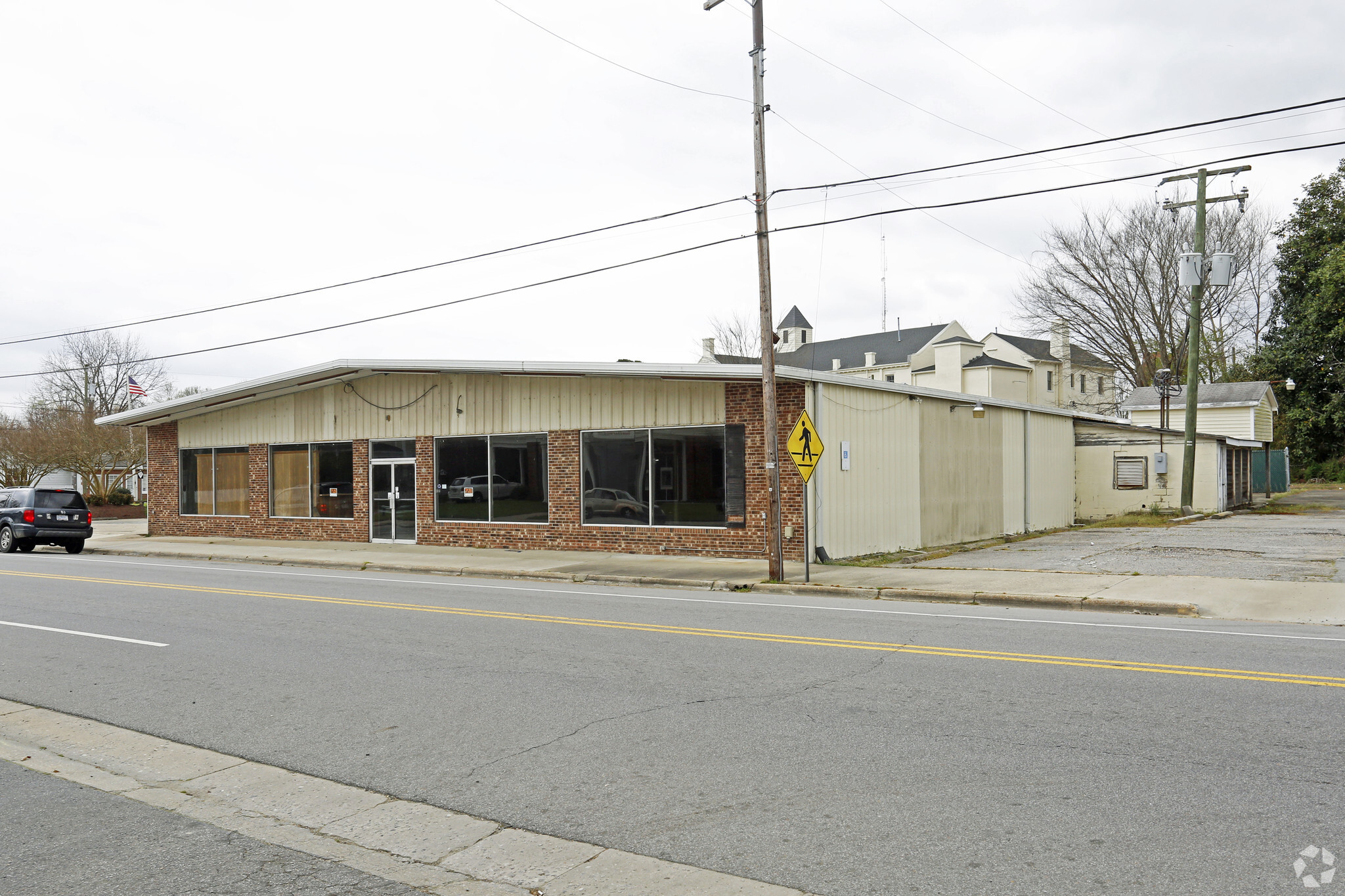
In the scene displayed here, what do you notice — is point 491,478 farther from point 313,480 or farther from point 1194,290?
point 1194,290

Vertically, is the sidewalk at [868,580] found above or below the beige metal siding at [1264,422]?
below

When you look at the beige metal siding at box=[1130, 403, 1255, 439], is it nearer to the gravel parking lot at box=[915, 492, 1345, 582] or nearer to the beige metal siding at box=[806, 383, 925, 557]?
the gravel parking lot at box=[915, 492, 1345, 582]

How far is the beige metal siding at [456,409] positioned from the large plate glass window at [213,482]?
38 cm

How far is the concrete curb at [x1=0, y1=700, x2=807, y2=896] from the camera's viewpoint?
4.26m

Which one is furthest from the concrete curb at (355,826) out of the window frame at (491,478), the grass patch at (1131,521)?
the grass patch at (1131,521)

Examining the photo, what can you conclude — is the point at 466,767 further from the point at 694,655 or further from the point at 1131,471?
the point at 1131,471

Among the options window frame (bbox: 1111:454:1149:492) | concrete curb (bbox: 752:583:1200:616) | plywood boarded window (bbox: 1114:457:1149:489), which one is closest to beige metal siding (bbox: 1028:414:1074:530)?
window frame (bbox: 1111:454:1149:492)

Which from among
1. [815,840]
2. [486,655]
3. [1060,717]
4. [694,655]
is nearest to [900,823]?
[815,840]

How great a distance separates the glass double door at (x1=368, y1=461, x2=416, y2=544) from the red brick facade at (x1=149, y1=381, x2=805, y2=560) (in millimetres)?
205

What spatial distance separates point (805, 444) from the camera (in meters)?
15.7

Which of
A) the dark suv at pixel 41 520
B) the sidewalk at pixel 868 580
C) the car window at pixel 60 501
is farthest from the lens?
the car window at pixel 60 501

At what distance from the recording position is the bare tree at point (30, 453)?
46375 millimetres

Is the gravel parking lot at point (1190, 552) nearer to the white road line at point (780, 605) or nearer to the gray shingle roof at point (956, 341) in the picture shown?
the white road line at point (780, 605)

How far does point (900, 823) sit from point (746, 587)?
10738 millimetres
